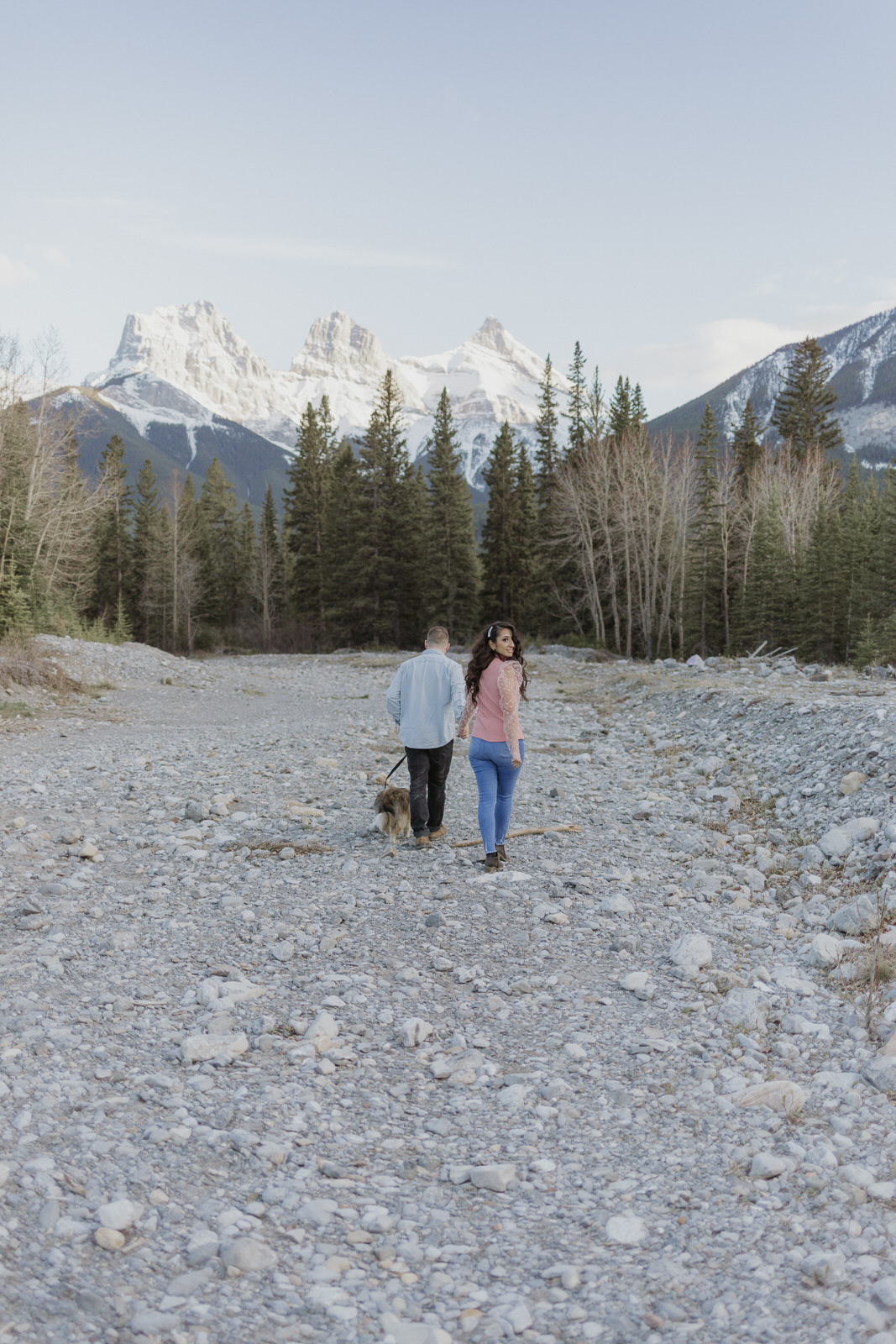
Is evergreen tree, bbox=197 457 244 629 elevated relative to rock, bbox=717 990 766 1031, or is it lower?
elevated

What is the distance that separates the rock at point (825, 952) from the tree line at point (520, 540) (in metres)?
22.6

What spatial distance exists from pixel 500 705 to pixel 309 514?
56.1m

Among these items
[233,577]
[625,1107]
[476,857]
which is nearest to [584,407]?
[233,577]

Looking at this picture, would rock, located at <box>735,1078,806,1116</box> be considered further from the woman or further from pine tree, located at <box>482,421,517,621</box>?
pine tree, located at <box>482,421,517,621</box>

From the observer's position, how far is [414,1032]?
4.53 m

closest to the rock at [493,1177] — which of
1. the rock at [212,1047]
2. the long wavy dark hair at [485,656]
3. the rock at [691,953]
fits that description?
the rock at [212,1047]

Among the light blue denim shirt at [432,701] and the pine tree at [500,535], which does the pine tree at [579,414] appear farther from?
the light blue denim shirt at [432,701]

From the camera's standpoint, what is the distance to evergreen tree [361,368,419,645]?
166ft

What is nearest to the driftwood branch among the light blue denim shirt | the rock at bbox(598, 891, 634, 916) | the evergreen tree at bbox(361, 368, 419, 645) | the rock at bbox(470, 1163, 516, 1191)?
the light blue denim shirt

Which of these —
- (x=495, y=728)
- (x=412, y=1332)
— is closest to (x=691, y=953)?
(x=495, y=728)

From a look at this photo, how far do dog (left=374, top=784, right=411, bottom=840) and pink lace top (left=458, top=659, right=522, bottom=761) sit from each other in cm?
128

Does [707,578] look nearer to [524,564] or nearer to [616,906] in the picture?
[524,564]

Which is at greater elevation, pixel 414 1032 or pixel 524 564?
pixel 524 564

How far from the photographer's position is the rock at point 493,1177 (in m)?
3.38
